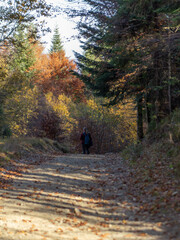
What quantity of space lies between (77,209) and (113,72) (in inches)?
434

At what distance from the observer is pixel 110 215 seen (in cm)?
675

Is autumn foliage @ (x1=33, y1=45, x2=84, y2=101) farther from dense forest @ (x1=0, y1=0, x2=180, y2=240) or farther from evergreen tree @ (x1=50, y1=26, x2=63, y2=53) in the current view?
dense forest @ (x1=0, y1=0, x2=180, y2=240)

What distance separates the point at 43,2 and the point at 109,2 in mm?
4190

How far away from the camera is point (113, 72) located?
55.0 ft

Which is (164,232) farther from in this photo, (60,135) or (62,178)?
(60,135)

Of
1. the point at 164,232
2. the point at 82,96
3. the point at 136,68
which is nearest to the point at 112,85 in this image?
the point at 136,68

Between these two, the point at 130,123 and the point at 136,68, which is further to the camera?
the point at 130,123

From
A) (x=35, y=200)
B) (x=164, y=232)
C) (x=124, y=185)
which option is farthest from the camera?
(x=124, y=185)

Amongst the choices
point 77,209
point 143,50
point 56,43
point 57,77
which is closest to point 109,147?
point 143,50

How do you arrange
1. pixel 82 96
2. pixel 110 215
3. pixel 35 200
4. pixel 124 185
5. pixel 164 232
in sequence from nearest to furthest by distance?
1. pixel 164 232
2. pixel 110 215
3. pixel 35 200
4. pixel 124 185
5. pixel 82 96

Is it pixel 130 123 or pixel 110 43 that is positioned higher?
pixel 110 43

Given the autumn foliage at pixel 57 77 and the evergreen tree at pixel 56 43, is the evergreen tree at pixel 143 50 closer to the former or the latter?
the autumn foliage at pixel 57 77

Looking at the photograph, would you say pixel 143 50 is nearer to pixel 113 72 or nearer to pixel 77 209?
pixel 113 72

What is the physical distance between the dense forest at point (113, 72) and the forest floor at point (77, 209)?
4.72 metres
